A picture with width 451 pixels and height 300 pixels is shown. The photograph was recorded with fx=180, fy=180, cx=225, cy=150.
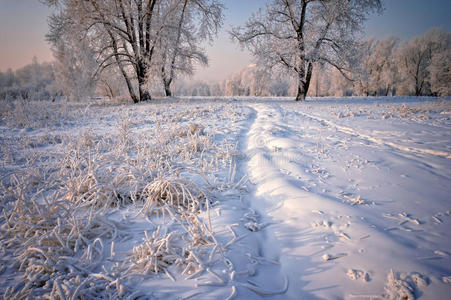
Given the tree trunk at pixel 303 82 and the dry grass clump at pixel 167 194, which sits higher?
the tree trunk at pixel 303 82

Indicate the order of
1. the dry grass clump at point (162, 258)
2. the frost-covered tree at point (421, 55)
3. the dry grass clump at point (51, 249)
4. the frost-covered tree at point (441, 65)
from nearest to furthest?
the dry grass clump at point (51, 249)
the dry grass clump at point (162, 258)
the frost-covered tree at point (441, 65)
the frost-covered tree at point (421, 55)

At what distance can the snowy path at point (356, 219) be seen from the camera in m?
1.02

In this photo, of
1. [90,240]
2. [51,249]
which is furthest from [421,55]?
[51,249]

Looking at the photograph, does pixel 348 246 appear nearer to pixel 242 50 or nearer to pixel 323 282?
pixel 323 282

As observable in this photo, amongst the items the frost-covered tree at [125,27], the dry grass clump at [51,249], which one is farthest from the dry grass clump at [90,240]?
the frost-covered tree at [125,27]

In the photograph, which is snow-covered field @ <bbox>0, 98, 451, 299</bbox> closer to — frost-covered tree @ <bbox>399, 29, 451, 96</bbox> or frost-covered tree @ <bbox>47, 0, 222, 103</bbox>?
frost-covered tree @ <bbox>47, 0, 222, 103</bbox>

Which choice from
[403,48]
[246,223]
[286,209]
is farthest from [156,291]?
[403,48]

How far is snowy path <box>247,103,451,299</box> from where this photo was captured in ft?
3.34

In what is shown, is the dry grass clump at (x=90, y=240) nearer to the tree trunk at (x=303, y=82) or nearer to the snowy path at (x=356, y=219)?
the snowy path at (x=356, y=219)

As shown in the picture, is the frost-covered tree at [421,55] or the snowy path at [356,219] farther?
the frost-covered tree at [421,55]

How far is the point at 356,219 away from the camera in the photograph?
1444mm

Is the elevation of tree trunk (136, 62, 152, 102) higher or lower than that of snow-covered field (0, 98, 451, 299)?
higher

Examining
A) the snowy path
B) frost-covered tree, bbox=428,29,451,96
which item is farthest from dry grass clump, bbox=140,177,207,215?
frost-covered tree, bbox=428,29,451,96

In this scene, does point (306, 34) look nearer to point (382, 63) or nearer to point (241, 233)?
point (241, 233)
